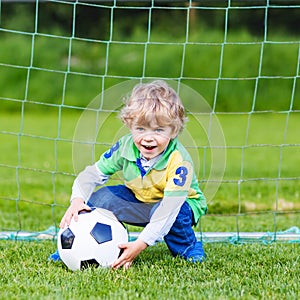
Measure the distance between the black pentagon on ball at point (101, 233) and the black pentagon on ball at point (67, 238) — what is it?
3.7 inches

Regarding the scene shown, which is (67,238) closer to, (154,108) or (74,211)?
(74,211)

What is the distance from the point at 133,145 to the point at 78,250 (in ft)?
1.78

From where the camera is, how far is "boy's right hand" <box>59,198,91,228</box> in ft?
9.84

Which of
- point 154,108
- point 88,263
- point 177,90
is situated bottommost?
point 88,263

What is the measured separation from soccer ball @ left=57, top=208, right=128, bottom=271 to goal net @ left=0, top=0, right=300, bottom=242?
52 cm

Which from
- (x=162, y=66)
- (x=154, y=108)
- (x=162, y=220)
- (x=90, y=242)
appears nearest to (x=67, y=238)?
(x=90, y=242)

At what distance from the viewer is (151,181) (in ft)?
10.2

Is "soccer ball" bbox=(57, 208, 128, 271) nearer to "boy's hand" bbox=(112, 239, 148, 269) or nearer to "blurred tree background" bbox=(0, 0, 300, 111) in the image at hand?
"boy's hand" bbox=(112, 239, 148, 269)

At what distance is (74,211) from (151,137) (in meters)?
0.47

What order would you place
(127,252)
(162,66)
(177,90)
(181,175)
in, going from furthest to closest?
(162,66)
(177,90)
(181,175)
(127,252)

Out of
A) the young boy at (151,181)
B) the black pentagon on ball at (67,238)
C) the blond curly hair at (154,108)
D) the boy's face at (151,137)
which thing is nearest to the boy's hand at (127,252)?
the young boy at (151,181)

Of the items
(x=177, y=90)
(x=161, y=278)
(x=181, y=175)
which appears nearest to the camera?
(x=161, y=278)

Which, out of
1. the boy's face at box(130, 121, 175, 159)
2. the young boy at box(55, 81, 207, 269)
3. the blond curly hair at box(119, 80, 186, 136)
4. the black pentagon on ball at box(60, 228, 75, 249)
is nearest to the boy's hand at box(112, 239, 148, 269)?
the young boy at box(55, 81, 207, 269)

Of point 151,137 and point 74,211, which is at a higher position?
point 151,137
